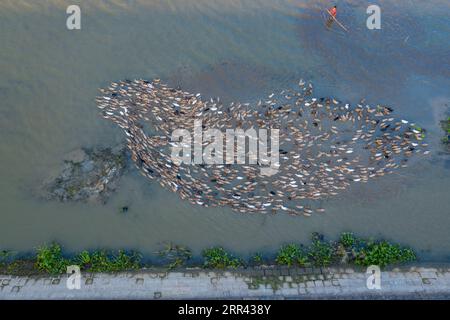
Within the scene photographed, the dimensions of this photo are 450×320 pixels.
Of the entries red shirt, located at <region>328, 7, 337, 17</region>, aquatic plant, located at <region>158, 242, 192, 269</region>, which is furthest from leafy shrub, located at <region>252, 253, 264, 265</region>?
red shirt, located at <region>328, 7, 337, 17</region>

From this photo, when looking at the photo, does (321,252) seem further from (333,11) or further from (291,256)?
(333,11)

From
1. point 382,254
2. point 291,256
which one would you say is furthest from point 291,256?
point 382,254

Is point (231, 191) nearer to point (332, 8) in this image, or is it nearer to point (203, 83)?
point (203, 83)

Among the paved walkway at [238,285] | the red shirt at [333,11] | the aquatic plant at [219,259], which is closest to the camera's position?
the paved walkway at [238,285]

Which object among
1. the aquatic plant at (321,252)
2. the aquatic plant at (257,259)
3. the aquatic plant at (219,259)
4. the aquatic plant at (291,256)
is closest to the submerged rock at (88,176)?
the aquatic plant at (219,259)

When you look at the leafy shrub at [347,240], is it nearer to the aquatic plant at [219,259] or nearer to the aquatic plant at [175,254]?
the aquatic plant at [219,259]

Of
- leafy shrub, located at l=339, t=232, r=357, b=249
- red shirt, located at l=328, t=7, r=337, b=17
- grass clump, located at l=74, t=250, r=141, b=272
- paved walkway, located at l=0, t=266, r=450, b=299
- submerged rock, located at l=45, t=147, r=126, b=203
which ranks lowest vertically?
paved walkway, located at l=0, t=266, r=450, b=299

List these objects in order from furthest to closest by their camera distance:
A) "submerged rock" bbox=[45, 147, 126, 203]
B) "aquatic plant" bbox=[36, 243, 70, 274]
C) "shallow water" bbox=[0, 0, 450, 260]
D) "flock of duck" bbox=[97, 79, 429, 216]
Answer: "flock of duck" bbox=[97, 79, 429, 216] → "submerged rock" bbox=[45, 147, 126, 203] → "shallow water" bbox=[0, 0, 450, 260] → "aquatic plant" bbox=[36, 243, 70, 274]

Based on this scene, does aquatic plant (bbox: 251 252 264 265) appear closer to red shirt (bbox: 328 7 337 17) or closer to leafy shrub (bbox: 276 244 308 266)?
leafy shrub (bbox: 276 244 308 266)
